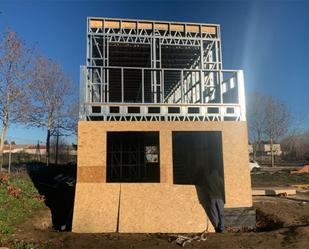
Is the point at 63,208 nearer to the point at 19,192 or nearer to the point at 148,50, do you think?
the point at 19,192

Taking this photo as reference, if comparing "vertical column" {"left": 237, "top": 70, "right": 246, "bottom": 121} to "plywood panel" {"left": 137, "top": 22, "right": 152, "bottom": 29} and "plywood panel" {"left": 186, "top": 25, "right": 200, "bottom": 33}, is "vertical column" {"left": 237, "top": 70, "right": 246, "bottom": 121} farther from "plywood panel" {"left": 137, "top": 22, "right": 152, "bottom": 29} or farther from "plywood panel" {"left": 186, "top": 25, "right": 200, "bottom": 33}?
"plywood panel" {"left": 137, "top": 22, "right": 152, "bottom": 29}

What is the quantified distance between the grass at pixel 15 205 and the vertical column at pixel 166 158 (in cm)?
424

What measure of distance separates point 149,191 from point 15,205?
4.37 metres

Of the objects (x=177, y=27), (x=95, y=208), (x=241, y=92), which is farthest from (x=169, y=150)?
(x=177, y=27)

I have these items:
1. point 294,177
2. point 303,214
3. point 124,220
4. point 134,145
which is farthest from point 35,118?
point 294,177

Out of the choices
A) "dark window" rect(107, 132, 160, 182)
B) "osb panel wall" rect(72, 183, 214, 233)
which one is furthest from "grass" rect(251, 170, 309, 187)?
"osb panel wall" rect(72, 183, 214, 233)

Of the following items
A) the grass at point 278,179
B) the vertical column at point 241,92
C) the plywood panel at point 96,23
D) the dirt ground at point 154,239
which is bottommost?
the dirt ground at point 154,239

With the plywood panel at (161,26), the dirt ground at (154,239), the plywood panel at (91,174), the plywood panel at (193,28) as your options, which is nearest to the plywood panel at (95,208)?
the plywood panel at (91,174)

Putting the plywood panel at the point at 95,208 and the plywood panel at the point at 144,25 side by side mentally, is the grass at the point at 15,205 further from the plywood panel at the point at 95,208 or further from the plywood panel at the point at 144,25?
the plywood panel at the point at 144,25

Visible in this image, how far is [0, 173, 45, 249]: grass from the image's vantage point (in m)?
7.60

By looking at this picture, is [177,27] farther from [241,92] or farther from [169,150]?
[169,150]

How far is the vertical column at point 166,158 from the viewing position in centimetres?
990

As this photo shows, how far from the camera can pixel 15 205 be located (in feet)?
34.2

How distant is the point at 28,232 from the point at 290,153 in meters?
56.7
